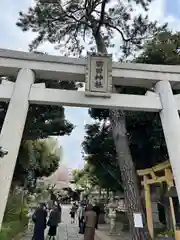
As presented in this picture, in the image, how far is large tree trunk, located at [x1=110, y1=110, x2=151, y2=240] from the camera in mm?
8470

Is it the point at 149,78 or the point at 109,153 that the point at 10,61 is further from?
the point at 109,153

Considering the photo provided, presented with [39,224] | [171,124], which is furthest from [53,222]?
[171,124]

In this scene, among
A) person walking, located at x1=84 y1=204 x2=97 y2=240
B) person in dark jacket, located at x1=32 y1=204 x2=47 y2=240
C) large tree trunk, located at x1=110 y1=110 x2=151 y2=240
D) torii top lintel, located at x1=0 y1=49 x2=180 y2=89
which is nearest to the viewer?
torii top lintel, located at x1=0 y1=49 x2=180 y2=89

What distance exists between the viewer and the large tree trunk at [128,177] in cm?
847

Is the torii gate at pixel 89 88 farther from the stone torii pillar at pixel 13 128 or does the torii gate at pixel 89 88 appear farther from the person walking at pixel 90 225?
the person walking at pixel 90 225

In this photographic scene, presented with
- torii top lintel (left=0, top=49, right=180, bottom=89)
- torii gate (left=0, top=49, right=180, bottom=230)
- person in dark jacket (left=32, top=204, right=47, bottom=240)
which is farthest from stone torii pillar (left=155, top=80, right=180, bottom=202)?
person in dark jacket (left=32, top=204, right=47, bottom=240)

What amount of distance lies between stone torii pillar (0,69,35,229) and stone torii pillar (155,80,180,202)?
335cm

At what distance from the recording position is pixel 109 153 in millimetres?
15812

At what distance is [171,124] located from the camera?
273 inches

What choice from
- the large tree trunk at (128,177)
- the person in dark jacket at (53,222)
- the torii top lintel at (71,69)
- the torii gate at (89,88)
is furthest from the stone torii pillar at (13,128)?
the person in dark jacket at (53,222)

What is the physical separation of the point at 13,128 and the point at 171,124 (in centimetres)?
372

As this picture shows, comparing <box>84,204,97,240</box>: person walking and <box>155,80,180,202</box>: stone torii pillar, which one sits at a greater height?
<box>155,80,180,202</box>: stone torii pillar

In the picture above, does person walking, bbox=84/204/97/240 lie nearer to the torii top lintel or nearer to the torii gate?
the torii gate

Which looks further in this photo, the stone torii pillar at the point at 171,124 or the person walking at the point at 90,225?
the person walking at the point at 90,225
